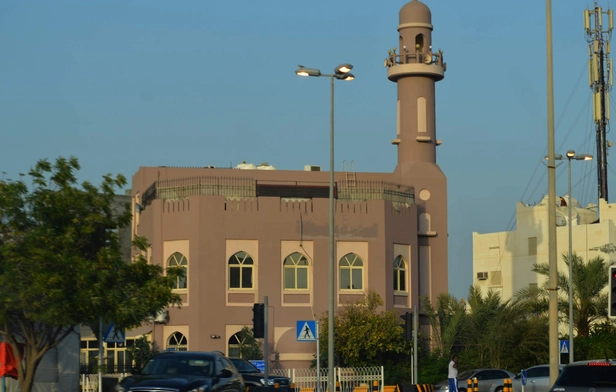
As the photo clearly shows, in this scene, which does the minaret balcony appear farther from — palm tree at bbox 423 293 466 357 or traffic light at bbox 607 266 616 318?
traffic light at bbox 607 266 616 318

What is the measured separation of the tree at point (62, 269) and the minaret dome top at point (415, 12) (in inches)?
1324

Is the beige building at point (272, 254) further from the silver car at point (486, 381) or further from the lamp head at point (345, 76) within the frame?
the lamp head at point (345, 76)

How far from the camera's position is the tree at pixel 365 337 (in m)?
49.1

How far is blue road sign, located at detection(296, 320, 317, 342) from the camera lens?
30.0m

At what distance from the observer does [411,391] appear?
95.7ft

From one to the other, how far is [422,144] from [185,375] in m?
38.1

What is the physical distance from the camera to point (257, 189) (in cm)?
5756

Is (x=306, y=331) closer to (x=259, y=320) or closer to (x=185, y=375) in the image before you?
(x=259, y=320)

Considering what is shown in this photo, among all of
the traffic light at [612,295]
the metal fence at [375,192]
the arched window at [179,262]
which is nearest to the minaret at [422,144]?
the metal fence at [375,192]

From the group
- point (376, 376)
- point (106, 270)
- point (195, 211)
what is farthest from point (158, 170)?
point (106, 270)

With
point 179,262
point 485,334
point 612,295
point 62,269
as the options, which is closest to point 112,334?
point 62,269

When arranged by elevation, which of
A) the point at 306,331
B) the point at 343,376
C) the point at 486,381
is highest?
the point at 306,331

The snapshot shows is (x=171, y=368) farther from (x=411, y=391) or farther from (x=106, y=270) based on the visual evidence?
(x=411, y=391)

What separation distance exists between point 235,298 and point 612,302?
32835 millimetres
